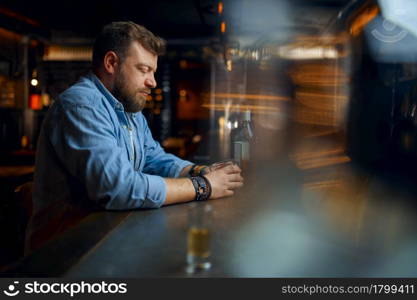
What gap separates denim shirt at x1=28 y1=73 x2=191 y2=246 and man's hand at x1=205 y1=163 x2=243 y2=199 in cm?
23

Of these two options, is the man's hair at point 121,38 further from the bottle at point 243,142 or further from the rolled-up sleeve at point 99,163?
the bottle at point 243,142

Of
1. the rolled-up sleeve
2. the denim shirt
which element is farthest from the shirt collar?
the rolled-up sleeve

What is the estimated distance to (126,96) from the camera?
1632 millimetres

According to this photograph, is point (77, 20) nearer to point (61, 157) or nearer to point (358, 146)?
point (358, 146)

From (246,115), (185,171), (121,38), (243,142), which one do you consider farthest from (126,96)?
(246,115)

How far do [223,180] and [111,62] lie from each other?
646mm

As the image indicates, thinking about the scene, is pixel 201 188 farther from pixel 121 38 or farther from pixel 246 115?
pixel 246 115

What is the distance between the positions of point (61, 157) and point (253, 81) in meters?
7.18

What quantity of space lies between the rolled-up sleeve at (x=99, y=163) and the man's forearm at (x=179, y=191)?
1.4 inches

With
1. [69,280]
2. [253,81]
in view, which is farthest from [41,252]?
[253,81]

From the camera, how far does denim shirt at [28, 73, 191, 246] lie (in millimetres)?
1243

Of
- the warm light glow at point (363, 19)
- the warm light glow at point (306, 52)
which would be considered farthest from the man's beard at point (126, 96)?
the warm light glow at point (306, 52)

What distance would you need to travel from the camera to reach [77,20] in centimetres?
646

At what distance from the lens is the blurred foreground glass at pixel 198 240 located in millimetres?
793
